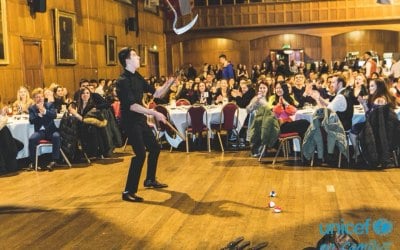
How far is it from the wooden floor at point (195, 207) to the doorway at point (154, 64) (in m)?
11.8

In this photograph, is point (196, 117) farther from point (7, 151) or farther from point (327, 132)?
point (7, 151)

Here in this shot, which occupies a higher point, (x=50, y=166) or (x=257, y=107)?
(x=257, y=107)

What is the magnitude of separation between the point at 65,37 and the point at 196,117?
5062 millimetres

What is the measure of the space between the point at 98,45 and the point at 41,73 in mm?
3198

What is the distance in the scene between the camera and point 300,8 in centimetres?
1973

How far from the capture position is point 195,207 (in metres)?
5.10

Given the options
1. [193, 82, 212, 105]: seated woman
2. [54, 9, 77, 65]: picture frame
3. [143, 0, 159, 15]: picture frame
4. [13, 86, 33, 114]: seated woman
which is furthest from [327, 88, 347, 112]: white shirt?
[143, 0, 159, 15]: picture frame

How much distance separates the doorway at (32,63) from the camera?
10.5 metres

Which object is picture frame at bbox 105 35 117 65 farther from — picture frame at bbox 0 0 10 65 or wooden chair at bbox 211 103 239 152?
wooden chair at bbox 211 103 239 152

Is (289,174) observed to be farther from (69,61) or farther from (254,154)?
(69,61)

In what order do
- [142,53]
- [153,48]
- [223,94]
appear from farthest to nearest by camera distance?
[153,48]
[142,53]
[223,94]

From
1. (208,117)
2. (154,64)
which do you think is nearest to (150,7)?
(154,64)

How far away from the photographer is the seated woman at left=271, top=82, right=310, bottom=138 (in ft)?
23.8

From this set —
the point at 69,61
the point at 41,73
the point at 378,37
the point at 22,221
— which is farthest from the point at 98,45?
the point at 378,37
